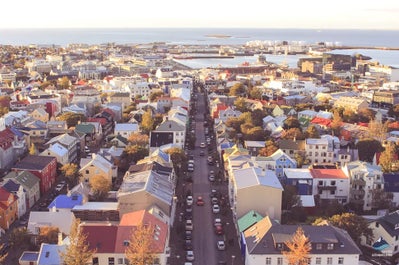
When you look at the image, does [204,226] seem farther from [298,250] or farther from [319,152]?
[319,152]

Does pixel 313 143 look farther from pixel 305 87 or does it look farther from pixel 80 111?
pixel 305 87

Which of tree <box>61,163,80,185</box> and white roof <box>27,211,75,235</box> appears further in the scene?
tree <box>61,163,80,185</box>

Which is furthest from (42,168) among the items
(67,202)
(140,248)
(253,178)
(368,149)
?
(368,149)

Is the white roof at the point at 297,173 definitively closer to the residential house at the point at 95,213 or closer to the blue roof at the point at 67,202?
the residential house at the point at 95,213

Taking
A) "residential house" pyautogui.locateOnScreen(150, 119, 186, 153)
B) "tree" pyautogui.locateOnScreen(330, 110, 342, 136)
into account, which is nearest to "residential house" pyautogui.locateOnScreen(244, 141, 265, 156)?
"residential house" pyautogui.locateOnScreen(150, 119, 186, 153)

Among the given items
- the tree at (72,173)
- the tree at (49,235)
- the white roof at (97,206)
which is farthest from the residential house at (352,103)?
A: the tree at (49,235)

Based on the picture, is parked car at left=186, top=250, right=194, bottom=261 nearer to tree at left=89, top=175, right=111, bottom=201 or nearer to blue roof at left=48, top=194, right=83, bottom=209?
blue roof at left=48, top=194, right=83, bottom=209
